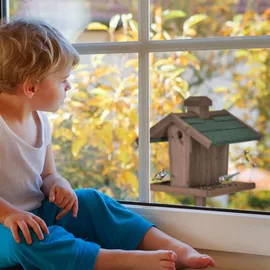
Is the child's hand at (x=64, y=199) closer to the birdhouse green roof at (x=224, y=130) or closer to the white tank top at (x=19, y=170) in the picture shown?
the white tank top at (x=19, y=170)

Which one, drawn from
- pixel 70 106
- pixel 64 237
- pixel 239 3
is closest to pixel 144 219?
pixel 64 237

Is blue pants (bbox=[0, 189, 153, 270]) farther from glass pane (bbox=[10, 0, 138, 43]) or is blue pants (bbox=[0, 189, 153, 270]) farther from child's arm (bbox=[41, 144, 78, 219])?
glass pane (bbox=[10, 0, 138, 43])

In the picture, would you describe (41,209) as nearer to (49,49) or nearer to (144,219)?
(144,219)

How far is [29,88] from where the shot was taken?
1.21m

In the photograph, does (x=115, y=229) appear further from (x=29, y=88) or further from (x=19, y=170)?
(x=29, y=88)

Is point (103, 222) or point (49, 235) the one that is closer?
point (49, 235)

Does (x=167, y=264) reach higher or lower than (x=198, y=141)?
lower

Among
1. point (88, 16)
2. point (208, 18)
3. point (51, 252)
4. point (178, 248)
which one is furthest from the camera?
point (88, 16)

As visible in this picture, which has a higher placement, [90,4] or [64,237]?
[90,4]

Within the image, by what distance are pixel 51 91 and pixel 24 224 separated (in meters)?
0.30

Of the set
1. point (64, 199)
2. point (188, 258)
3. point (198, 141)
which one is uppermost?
point (198, 141)

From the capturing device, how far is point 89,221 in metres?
1.27

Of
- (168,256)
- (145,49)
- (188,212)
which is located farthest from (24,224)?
(145,49)

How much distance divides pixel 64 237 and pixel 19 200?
0.60 ft
